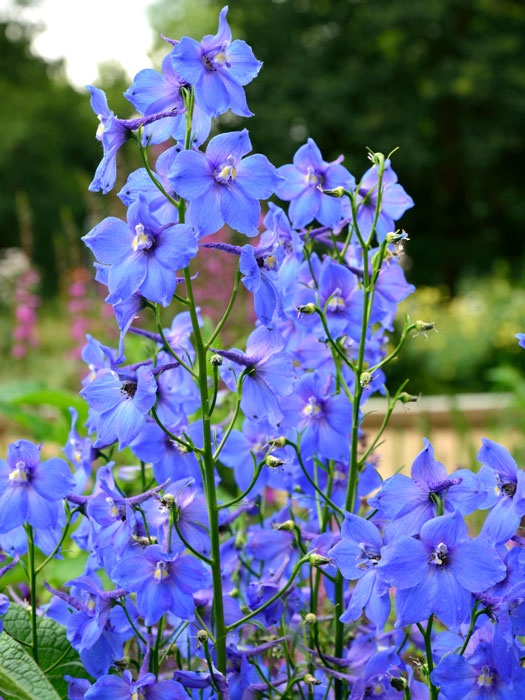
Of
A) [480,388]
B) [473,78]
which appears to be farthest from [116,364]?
[473,78]

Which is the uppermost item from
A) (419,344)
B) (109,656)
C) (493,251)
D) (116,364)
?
(493,251)

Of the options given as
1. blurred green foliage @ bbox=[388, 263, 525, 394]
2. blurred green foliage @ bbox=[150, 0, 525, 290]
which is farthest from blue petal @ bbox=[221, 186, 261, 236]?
blurred green foliage @ bbox=[150, 0, 525, 290]

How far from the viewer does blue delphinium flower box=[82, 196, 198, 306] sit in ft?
2.17

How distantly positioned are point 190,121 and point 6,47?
849 inches

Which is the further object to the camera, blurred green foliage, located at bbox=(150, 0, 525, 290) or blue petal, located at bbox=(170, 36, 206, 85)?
blurred green foliage, located at bbox=(150, 0, 525, 290)

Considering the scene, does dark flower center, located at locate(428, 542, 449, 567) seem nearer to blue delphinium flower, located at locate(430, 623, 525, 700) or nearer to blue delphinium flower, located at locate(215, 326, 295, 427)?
blue delphinium flower, located at locate(430, 623, 525, 700)

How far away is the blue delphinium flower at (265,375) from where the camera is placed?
760mm

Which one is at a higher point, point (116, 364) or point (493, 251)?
point (493, 251)

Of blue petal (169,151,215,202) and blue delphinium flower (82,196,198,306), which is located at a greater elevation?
A: blue petal (169,151,215,202)

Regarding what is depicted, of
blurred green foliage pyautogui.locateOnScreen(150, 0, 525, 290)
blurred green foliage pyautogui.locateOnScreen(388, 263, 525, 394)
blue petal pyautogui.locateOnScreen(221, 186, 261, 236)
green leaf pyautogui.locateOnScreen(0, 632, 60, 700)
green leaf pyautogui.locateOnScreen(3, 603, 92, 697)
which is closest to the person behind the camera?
green leaf pyautogui.locateOnScreen(0, 632, 60, 700)

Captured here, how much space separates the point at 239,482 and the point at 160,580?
247 millimetres

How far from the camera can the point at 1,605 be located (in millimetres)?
734

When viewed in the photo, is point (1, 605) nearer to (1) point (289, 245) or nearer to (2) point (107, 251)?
(2) point (107, 251)

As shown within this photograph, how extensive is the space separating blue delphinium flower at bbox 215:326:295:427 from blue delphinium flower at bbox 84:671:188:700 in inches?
10.0
